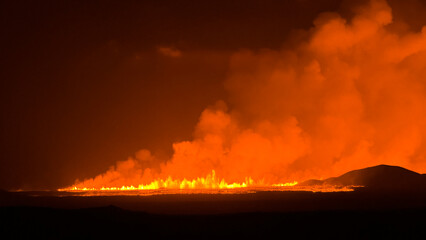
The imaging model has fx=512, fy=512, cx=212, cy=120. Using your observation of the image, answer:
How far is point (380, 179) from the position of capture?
5546 inches

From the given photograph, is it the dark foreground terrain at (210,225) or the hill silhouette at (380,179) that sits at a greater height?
the hill silhouette at (380,179)

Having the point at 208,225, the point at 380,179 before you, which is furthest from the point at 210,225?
the point at 380,179

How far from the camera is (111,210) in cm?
4528

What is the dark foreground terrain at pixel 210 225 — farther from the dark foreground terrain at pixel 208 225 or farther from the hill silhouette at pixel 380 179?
the hill silhouette at pixel 380 179

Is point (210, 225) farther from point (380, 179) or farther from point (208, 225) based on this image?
point (380, 179)

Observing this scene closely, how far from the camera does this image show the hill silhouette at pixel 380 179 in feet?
423

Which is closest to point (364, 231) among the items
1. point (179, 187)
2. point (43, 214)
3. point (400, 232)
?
point (400, 232)

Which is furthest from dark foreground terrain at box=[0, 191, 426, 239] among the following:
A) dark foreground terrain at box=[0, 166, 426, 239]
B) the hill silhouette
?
the hill silhouette

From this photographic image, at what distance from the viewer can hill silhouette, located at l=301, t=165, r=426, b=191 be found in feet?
423

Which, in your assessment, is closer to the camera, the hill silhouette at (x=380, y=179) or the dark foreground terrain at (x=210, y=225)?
the dark foreground terrain at (x=210, y=225)

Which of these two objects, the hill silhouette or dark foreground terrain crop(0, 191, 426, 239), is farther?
the hill silhouette

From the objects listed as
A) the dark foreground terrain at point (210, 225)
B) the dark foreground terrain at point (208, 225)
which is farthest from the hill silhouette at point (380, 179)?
the dark foreground terrain at point (210, 225)

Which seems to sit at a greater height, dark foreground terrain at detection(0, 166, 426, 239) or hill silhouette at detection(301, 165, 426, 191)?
hill silhouette at detection(301, 165, 426, 191)

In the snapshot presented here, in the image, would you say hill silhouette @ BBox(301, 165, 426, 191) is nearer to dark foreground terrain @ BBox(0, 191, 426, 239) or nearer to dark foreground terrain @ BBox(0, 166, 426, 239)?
dark foreground terrain @ BBox(0, 166, 426, 239)
